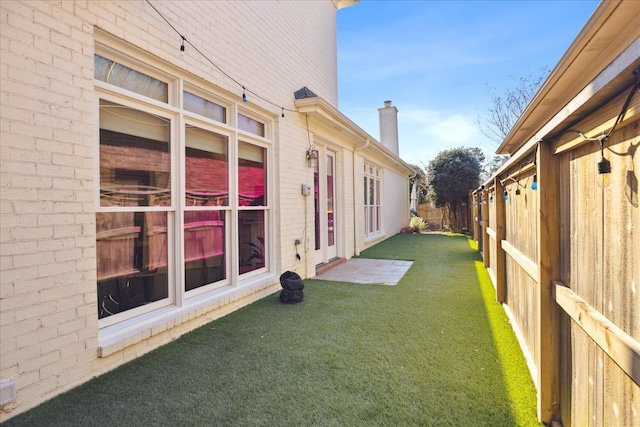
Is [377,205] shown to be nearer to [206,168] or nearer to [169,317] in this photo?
[206,168]

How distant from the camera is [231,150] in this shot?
427cm

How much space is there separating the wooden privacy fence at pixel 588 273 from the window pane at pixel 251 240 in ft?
10.8

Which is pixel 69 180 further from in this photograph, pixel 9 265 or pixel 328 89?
pixel 328 89

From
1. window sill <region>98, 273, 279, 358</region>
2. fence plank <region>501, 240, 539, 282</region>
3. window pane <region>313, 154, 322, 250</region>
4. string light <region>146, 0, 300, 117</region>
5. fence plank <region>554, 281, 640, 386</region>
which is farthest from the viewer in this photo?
window pane <region>313, 154, 322, 250</region>

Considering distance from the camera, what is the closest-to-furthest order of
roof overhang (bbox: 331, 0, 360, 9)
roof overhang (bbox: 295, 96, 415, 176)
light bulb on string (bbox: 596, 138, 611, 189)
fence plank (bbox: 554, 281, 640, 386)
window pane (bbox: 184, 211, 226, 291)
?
fence plank (bbox: 554, 281, 640, 386), light bulb on string (bbox: 596, 138, 611, 189), window pane (bbox: 184, 211, 226, 291), roof overhang (bbox: 295, 96, 415, 176), roof overhang (bbox: 331, 0, 360, 9)

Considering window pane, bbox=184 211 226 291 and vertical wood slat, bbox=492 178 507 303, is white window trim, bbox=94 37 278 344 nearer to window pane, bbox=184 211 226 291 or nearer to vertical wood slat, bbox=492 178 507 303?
window pane, bbox=184 211 226 291

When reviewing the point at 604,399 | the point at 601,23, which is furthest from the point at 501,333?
the point at 601,23

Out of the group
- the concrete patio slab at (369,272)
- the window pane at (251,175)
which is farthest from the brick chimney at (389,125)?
the window pane at (251,175)

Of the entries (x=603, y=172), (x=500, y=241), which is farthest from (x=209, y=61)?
(x=500, y=241)

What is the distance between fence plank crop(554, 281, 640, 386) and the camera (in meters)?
1.19

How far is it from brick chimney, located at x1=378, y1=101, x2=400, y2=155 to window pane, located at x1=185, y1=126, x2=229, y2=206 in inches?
502

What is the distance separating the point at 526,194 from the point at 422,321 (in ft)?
5.72

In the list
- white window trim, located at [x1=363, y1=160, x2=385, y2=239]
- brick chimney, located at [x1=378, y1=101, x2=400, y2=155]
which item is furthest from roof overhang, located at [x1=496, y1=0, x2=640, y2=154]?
brick chimney, located at [x1=378, y1=101, x2=400, y2=155]

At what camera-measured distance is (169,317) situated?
127 inches
